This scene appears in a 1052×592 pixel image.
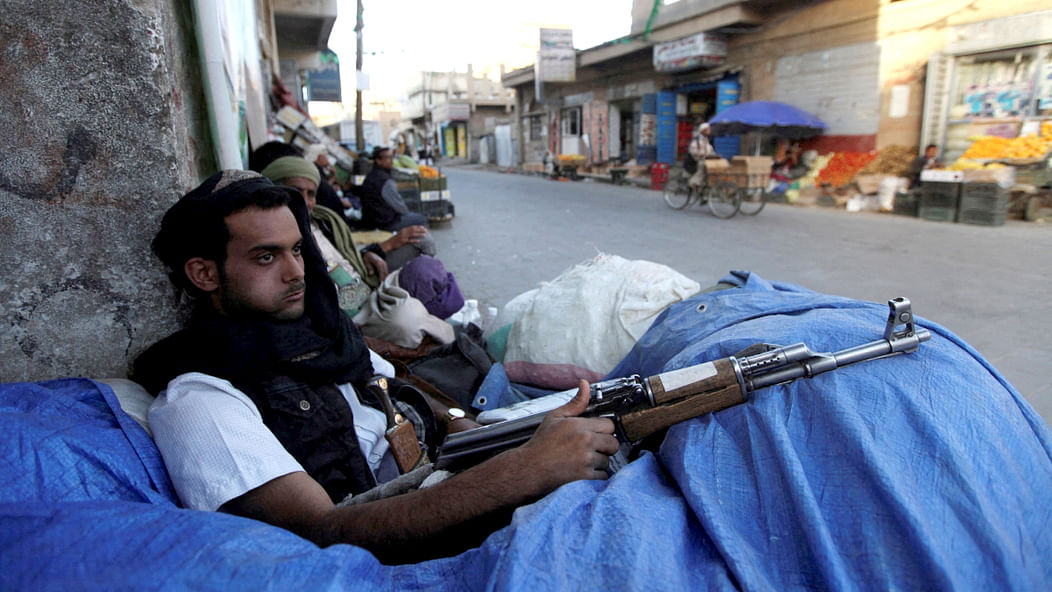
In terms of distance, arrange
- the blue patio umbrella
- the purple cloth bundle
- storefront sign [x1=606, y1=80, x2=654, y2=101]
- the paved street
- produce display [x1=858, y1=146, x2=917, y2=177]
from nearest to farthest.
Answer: the purple cloth bundle, the paved street, produce display [x1=858, y1=146, x2=917, y2=177], the blue patio umbrella, storefront sign [x1=606, y1=80, x2=654, y2=101]

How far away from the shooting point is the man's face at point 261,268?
158 cm

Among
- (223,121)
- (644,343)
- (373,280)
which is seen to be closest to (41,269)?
(223,121)

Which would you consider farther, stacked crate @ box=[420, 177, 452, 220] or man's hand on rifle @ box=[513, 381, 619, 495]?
stacked crate @ box=[420, 177, 452, 220]

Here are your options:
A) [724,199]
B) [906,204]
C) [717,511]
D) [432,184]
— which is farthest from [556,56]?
[717,511]

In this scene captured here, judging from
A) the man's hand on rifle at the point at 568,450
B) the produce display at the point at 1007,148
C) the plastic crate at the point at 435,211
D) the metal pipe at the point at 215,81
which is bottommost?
the plastic crate at the point at 435,211

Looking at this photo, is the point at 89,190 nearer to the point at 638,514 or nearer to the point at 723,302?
the point at 638,514

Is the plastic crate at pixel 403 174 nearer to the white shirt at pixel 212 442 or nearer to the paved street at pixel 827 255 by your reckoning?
the paved street at pixel 827 255

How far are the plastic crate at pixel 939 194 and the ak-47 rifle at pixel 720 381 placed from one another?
948 centimetres

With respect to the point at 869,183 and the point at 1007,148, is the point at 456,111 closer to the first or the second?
the point at 869,183

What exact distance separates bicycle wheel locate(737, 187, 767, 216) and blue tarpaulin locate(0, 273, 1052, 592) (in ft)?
30.9

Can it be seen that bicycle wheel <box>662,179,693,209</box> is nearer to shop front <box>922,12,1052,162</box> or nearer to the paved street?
the paved street

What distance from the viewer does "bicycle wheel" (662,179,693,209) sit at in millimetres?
11320

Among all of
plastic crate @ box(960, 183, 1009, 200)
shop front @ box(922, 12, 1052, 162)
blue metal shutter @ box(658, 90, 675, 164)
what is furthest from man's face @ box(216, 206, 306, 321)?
blue metal shutter @ box(658, 90, 675, 164)

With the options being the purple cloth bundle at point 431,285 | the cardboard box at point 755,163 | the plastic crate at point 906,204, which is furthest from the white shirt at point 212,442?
the plastic crate at point 906,204
